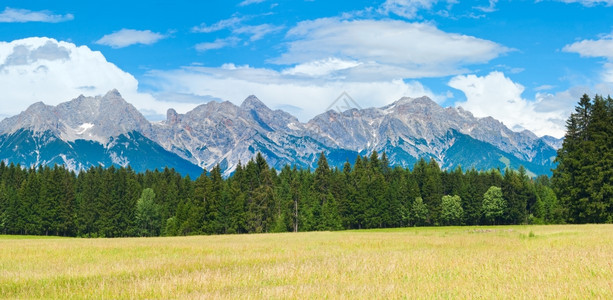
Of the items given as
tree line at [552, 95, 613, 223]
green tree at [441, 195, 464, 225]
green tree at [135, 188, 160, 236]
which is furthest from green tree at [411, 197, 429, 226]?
green tree at [135, 188, 160, 236]

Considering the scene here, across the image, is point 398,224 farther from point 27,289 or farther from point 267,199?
point 27,289

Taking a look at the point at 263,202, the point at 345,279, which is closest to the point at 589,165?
the point at 345,279

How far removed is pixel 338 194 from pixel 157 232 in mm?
46475

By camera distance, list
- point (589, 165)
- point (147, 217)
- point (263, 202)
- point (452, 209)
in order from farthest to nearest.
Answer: point (452, 209) < point (147, 217) < point (263, 202) < point (589, 165)

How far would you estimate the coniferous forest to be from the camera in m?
100

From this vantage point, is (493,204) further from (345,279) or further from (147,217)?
(345,279)

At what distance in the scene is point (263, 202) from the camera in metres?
101

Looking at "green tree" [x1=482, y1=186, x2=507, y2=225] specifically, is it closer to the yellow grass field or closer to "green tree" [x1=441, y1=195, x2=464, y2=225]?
"green tree" [x1=441, y1=195, x2=464, y2=225]

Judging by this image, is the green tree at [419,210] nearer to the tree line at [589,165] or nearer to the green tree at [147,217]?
the tree line at [589,165]

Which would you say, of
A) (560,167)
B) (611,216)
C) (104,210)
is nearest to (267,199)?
(104,210)

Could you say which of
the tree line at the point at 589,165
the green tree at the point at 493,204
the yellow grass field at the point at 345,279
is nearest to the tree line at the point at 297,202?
the green tree at the point at 493,204

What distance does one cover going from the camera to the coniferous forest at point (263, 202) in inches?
3942

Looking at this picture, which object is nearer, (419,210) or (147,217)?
(147,217)

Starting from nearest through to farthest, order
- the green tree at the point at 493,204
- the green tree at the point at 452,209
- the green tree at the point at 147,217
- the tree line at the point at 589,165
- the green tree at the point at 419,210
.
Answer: the tree line at the point at 589,165, the green tree at the point at 147,217, the green tree at the point at 493,204, the green tree at the point at 419,210, the green tree at the point at 452,209
